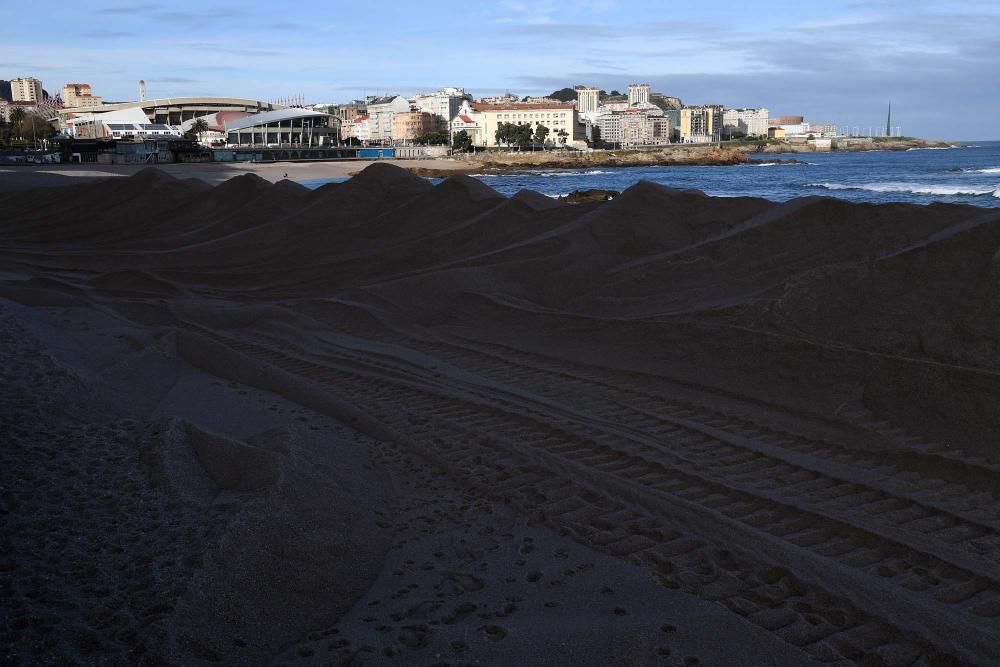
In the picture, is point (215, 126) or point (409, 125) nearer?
point (215, 126)

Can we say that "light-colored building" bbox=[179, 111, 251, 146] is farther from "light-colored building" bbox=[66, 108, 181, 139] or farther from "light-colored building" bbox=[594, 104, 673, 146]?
"light-colored building" bbox=[594, 104, 673, 146]

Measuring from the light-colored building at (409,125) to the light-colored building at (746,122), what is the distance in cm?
7539

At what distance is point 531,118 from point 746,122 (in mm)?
82961

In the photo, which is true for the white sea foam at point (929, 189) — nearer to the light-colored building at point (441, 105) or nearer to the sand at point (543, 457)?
the sand at point (543, 457)

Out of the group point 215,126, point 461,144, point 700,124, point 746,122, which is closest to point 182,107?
point 215,126

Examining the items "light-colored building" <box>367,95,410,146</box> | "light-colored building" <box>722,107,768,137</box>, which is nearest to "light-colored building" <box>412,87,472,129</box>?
"light-colored building" <box>367,95,410,146</box>

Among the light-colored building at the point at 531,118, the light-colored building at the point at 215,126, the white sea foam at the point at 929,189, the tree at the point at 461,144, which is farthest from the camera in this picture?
the light-colored building at the point at 531,118

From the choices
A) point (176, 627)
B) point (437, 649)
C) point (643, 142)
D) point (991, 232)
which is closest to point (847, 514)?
point (437, 649)

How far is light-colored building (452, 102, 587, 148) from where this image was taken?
116938 millimetres

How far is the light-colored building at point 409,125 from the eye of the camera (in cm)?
12444

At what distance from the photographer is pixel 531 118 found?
11831 centimetres

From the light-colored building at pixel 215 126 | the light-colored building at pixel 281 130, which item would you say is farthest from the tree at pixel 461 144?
the light-colored building at pixel 215 126

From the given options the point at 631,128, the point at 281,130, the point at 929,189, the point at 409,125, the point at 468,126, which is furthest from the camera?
the point at 631,128

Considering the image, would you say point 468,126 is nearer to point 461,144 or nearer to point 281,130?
point 461,144
